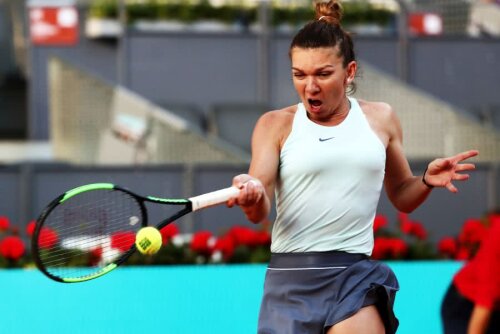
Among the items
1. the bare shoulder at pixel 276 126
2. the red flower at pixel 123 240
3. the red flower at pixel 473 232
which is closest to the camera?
the bare shoulder at pixel 276 126

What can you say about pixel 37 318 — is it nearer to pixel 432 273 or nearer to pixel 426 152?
pixel 432 273

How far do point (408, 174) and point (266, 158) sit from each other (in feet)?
1.97

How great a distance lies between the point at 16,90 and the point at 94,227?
11640 millimetres

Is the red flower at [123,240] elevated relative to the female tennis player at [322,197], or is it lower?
lower

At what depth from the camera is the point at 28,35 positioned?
13820 millimetres

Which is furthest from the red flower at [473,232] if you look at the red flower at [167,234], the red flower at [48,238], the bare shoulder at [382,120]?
the bare shoulder at [382,120]

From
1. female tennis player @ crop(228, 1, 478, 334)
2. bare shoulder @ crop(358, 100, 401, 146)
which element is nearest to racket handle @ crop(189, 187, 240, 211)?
female tennis player @ crop(228, 1, 478, 334)

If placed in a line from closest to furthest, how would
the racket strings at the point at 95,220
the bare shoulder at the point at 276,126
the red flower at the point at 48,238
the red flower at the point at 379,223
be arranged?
the bare shoulder at the point at 276,126 → the racket strings at the point at 95,220 → the red flower at the point at 48,238 → the red flower at the point at 379,223

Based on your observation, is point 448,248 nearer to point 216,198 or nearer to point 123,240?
point 123,240

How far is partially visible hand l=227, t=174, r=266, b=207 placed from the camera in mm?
3570

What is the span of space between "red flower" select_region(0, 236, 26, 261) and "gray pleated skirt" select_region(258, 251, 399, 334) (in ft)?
10.4

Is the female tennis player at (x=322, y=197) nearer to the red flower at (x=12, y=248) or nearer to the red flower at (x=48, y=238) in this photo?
the red flower at (x=48, y=238)

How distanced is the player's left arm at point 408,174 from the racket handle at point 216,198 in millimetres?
787

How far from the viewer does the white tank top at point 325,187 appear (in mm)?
3947
